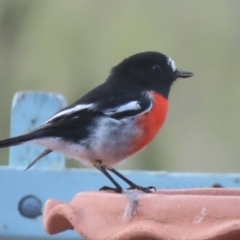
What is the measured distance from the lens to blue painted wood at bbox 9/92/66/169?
326cm

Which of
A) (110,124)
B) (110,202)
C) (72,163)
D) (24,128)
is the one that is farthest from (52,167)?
(72,163)

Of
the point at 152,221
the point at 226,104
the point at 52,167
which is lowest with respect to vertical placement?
the point at 226,104

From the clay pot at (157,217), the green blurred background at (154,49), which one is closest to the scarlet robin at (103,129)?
the clay pot at (157,217)

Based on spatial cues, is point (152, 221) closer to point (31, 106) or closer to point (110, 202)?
point (110, 202)

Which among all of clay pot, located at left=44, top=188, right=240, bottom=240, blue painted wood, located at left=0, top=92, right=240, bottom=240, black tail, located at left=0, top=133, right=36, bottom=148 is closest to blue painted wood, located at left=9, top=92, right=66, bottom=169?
blue painted wood, located at left=0, top=92, right=240, bottom=240

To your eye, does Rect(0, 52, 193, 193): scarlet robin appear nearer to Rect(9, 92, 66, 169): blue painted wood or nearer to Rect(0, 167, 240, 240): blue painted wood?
Rect(0, 167, 240, 240): blue painted wood

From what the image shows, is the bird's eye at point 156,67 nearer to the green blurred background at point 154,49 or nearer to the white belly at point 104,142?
the white belly at point 104,142

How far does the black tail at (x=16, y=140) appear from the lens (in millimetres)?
2691

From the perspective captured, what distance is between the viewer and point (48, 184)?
3.08 meters

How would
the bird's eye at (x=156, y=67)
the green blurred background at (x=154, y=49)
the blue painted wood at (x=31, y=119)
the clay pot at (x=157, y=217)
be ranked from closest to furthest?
the clay pot at (x=157, y=217)
the blue painted wood at (x=31, y=119)
the bird's eye at (x=156, y=67)
the green blurred background at (x=154, y=49)

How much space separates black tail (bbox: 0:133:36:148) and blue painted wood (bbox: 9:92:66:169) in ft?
1.43

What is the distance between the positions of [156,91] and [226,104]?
4.75 meters

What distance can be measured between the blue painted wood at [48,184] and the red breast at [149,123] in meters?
0.17

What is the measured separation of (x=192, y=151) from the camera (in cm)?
787
